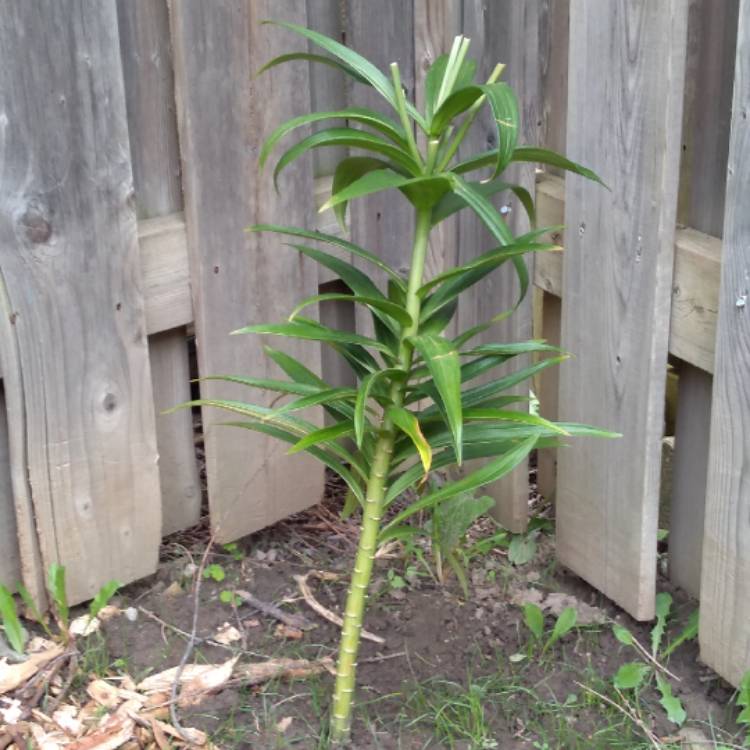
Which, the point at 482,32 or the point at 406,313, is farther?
the point at 482,32

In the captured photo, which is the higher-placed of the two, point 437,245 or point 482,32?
point 482,32

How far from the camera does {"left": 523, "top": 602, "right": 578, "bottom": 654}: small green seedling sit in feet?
9.62

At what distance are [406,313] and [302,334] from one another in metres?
0.20

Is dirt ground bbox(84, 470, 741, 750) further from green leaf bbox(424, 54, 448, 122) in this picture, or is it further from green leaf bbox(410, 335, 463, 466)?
green leaf bbox(424, 54, 448, 122)

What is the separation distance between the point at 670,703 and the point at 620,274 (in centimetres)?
100

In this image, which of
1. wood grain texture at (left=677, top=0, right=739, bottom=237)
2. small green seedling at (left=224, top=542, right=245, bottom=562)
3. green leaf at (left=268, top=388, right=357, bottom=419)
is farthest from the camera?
small green seedling at (left=224, top=542, right=245, bottom=562)

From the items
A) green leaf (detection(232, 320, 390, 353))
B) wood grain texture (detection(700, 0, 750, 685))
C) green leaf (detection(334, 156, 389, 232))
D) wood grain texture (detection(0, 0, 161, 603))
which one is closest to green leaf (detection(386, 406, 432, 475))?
green leaf (detection(232, 320, 390, 353))

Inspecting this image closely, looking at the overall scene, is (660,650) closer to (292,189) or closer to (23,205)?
(292,189)

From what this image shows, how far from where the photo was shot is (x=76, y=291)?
273 cm

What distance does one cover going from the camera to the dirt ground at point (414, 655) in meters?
2.68

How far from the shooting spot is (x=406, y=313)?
226 cm

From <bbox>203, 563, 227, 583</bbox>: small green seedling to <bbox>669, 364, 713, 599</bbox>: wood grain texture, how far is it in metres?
1.18

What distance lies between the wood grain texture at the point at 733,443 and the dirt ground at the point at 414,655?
0.19 metres

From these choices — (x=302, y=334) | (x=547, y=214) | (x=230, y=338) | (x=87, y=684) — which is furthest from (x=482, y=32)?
(x=87, y=684)
